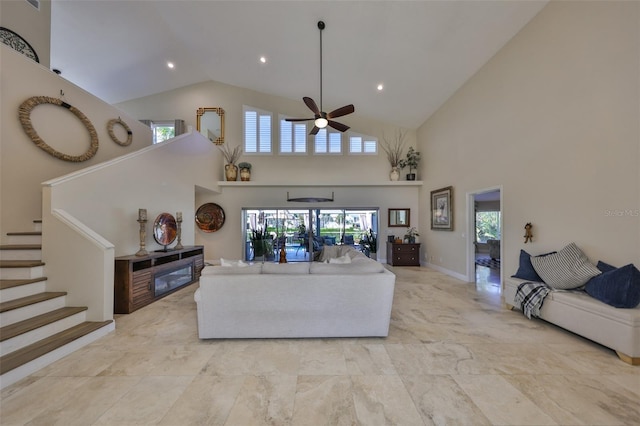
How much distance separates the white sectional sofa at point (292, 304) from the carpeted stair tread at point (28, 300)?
1.78 metres

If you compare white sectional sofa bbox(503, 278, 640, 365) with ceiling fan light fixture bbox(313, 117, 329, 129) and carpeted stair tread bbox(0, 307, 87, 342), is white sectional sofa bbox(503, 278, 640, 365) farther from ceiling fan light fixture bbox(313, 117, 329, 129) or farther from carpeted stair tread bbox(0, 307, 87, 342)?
carpeted stair tread bbox(0, 307, 87, 342)

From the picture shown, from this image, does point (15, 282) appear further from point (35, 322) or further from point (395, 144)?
point (395, 144)

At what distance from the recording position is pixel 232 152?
7.74 m

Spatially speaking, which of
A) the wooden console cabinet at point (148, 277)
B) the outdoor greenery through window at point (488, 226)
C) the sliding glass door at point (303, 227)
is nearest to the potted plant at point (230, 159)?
the sliding glass door at point (303, 227)

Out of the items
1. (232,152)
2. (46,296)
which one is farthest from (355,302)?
(232,152)

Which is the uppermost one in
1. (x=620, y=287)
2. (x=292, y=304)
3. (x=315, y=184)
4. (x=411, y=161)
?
(x=411, y=161)

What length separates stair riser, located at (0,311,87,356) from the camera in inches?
87.3

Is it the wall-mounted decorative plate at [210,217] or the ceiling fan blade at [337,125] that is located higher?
the ceiling fan blade at [337,125]

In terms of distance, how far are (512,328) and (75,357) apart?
499cm

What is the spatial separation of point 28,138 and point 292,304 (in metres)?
4.73

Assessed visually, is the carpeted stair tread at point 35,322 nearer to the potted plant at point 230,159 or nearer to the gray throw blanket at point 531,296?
the potted plant at point 230,159

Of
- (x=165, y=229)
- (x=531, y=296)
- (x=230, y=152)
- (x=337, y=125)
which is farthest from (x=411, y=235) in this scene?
(x=165, y=229)

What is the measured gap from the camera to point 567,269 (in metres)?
2.97

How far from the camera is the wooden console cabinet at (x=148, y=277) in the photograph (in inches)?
142
